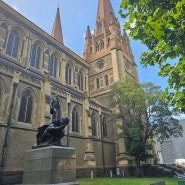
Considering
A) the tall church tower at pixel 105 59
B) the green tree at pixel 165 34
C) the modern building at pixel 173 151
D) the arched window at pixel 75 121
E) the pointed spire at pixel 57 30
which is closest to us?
the green tree at pixel 165 34

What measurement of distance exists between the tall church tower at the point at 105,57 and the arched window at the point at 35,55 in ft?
37.7

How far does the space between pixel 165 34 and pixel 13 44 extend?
2119cm

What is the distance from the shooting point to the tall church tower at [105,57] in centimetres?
3278

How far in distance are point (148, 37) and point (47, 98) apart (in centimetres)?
1351

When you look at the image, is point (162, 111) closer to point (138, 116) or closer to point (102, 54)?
point (138, 116)

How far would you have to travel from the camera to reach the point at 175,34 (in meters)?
4.88

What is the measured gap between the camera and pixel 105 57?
118 feet

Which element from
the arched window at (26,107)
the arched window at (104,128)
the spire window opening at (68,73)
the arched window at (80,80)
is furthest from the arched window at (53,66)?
the arched window at (104,128)

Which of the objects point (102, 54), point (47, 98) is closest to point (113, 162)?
point (47, 98)

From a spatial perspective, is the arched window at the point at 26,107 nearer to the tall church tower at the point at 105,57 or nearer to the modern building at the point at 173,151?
the tall church tower at the point at 105,57

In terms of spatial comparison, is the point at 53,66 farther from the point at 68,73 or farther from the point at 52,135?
the point at 52,135

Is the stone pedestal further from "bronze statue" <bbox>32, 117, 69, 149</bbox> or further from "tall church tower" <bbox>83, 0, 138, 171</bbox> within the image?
"tall church tower" <bbox>83, 0, 138, 171</bbox>

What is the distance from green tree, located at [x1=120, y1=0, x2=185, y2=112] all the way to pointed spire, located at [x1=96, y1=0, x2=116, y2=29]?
3735cm

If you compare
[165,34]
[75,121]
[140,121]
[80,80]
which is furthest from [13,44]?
[165,34]
